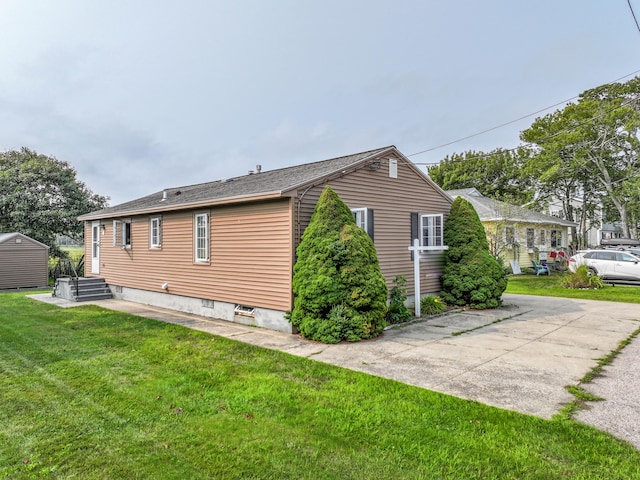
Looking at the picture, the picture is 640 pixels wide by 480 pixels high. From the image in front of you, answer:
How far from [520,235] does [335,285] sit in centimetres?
1751

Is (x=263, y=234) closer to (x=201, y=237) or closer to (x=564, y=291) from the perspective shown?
(x=201, y=237)

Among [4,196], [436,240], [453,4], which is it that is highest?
[453,4]

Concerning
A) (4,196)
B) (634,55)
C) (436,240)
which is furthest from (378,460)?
(4,196)

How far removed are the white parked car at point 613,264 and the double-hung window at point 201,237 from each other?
1646 centimetres

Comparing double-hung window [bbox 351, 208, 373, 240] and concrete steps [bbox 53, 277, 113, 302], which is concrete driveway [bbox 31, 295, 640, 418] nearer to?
double-hung window [bbox 351, 208, 373, 240]

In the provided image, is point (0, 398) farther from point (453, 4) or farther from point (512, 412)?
point (453, 4)

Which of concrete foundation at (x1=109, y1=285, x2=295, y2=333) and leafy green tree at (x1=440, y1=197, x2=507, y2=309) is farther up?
leafy green tree at (x1=440, y1=197, x2=507, y2=309)

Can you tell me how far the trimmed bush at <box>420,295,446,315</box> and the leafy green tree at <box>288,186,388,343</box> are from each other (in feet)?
9.02

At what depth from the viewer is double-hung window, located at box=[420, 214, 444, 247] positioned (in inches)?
425

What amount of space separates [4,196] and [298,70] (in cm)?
1836

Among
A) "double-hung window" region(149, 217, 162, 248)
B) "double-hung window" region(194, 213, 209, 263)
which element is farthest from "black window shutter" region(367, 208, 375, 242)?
"double-hung window" region(149, 217, 162, 248)

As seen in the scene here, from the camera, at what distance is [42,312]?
10.2 meters

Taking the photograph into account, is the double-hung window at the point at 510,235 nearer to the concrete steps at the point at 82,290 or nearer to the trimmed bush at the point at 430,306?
the trimmed bush at the point at 430,306

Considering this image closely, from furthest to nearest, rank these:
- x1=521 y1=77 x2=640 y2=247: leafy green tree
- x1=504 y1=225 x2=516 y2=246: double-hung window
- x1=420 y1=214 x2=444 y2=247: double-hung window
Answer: x1=521 y1=77 x2=640 y2=247: leafy green tree → x1=504 y1=225 x2=516 y2=246: double-hung window → x1=420 y1=214 x2=444 y2=247: double-hung window
